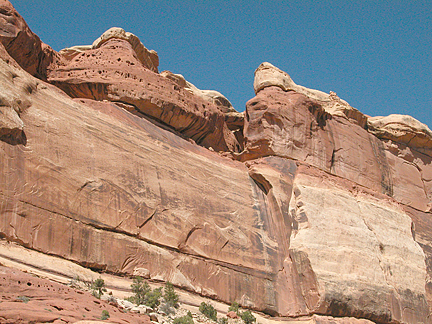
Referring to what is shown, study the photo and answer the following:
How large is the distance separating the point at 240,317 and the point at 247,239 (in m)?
3.48

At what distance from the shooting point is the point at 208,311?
16.8 meters

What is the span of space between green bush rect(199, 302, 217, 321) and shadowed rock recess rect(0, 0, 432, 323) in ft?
3.47

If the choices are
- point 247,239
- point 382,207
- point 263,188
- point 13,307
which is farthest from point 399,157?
point 13,307

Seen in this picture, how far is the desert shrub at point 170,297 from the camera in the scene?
15.8m

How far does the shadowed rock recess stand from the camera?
649 inches

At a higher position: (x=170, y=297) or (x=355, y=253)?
(x=355, y=253)

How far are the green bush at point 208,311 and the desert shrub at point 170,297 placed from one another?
99 centimetres

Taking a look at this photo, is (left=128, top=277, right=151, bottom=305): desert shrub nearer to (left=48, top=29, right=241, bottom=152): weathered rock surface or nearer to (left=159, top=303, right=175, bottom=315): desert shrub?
(left=159, top=303, right=175, bottom=315): desert shrub

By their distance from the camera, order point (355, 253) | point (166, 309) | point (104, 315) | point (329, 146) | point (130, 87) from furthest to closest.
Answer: point (329, 146), point (130, 87), point (355, 253), point (166, 309), point (104, 315)

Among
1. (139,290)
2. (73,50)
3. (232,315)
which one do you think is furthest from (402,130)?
(139,290)

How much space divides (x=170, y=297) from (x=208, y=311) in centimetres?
150

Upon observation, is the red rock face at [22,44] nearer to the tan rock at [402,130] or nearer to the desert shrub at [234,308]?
the desert shrub at [234,308]

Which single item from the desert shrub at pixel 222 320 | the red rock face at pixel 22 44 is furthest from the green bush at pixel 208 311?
the red rock face at pixel 22 44

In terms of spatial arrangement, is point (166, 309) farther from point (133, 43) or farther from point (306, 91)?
point (306, 91)
